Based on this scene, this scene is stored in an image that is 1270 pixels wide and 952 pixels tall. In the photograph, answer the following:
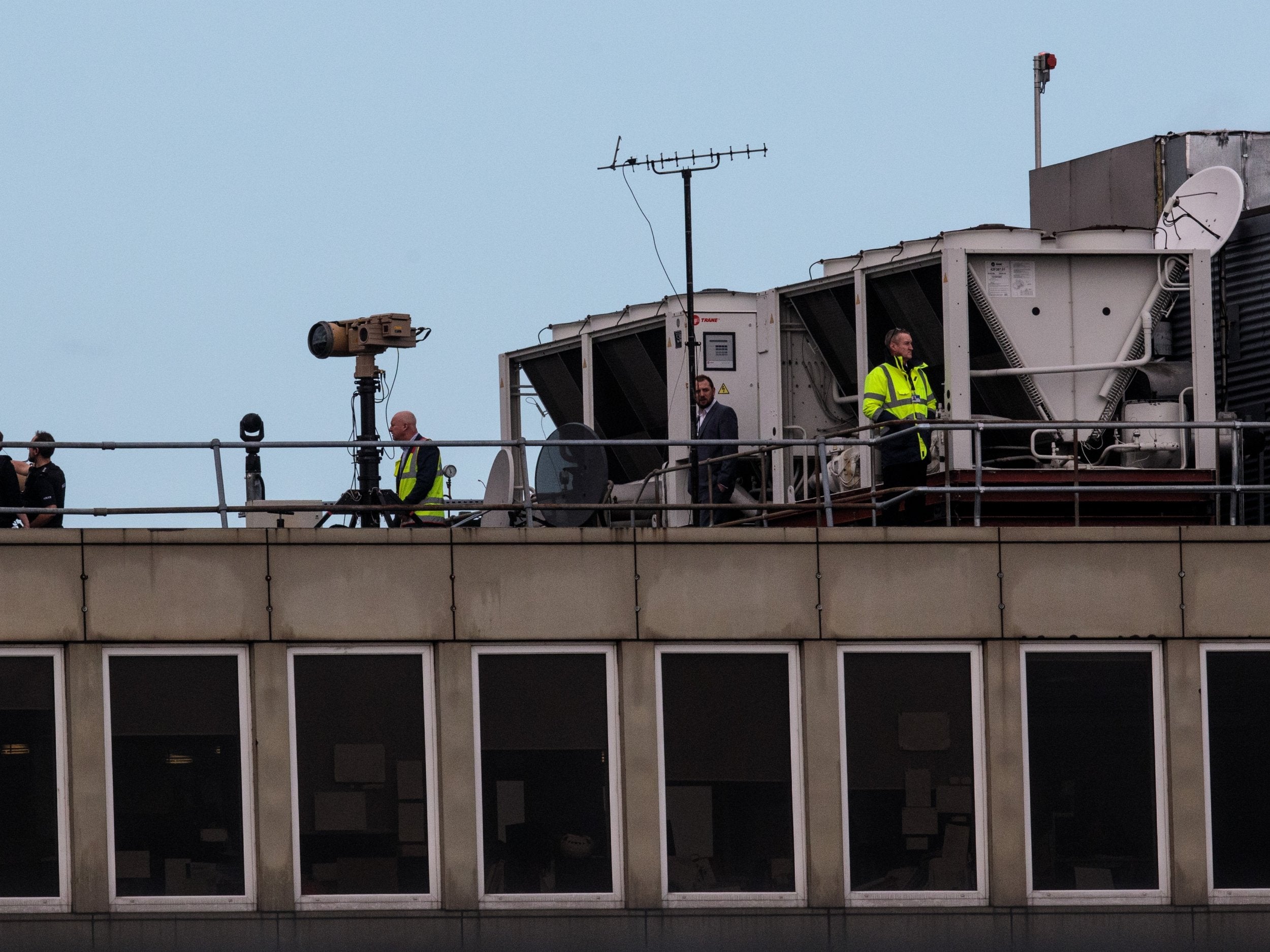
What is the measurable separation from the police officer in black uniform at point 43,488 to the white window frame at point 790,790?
526 cm

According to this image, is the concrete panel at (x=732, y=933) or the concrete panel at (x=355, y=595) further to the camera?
the concrete panel at (x=355, y=595)

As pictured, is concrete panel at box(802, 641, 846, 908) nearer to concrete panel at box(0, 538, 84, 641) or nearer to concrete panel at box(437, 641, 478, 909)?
concrete panel at box(437, 641, 478, 909)

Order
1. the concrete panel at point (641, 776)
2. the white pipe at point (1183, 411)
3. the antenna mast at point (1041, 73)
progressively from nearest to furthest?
the concrete panel at point (641, 776) < the white pipe at point (1183, 411) < the antenna mast at point (1041, 73)

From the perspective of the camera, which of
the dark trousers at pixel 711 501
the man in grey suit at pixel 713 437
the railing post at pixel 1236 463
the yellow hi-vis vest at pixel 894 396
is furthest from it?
the man in grey suit at pixel 713 437

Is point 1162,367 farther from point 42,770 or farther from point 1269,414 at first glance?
point 42,770

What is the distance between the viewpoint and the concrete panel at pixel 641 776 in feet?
53.8

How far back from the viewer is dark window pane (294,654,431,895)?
16.4 meters

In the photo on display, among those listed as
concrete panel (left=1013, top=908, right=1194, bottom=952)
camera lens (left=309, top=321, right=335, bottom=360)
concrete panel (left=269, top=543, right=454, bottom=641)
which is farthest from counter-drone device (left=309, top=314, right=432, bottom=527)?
concrete panel (left=1013, top=908, right=1194, bottom=952)

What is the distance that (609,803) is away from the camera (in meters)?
16.5

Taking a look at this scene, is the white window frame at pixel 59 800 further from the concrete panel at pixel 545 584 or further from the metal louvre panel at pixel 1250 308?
the metal louvre panel at pixel 1250 308

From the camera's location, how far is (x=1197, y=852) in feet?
54.3

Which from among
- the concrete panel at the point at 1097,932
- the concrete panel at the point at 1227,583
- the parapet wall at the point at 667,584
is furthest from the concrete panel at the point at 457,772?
the concrete panel at the point at 1227,583

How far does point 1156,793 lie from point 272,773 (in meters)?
6.90

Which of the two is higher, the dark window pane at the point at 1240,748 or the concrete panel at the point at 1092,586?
the concrete panel at the point at 1092,586
